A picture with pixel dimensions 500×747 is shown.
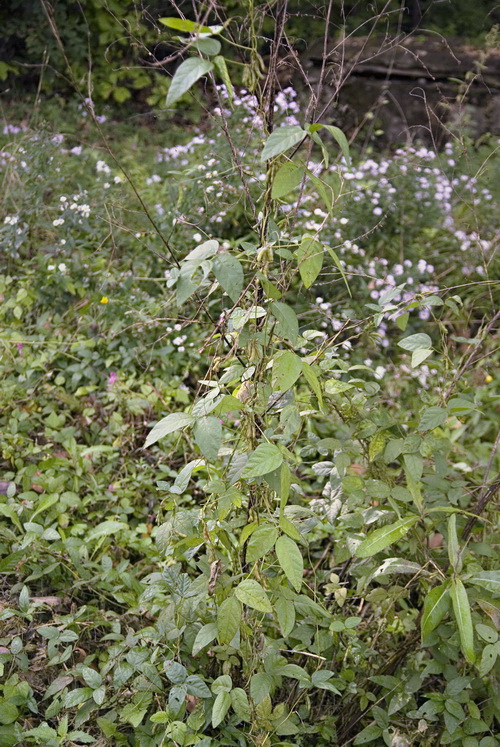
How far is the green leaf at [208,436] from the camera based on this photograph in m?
1.30

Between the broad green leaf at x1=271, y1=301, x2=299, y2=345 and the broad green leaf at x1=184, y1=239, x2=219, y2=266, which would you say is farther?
the broad green leaf at x1=271, y1=301, x2=299, y2=345

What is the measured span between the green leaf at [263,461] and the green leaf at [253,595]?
264 millimetres

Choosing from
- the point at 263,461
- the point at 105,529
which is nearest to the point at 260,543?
the point at 263,461

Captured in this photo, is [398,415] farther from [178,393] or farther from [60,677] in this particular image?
[60,677]

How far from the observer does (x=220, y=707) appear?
1477 mm

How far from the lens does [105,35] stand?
6.05m

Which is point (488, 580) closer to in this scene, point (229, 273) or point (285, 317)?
point (285, 317)

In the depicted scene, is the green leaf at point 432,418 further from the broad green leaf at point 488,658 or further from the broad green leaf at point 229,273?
the broad green leaf at point 229,273

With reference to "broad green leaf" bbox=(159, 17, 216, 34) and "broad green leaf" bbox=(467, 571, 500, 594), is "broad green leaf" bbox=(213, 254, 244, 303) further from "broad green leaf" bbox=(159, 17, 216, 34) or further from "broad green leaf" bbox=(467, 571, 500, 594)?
"broad green leaf" bbox=(467, 571, 500, 594)

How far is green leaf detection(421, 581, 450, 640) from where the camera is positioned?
1.43 metres

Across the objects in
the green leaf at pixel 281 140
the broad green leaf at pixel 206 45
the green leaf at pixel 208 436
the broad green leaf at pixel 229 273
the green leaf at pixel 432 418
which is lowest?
the green leaf at pixel 432 418

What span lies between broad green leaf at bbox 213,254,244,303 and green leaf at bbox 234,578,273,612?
60cm

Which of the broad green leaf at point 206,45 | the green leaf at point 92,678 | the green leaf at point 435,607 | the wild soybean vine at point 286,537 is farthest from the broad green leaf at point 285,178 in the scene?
the green leaf at point 92,678

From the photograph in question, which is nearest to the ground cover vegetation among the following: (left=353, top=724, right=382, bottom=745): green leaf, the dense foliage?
(left=353, top=724, right=382, bottom=745): green leaf
